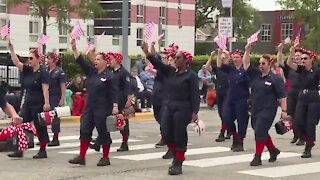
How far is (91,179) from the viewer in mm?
9953

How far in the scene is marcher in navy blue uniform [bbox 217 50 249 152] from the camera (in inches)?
520

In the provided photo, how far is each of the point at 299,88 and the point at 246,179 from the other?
3888 mm

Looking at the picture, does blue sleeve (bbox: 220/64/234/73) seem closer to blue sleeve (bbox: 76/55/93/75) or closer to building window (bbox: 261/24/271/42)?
blue sleeve (bbox: 76/55/93/75)

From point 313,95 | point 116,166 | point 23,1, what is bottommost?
point 116,166

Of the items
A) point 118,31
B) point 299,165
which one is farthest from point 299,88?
point 118,31

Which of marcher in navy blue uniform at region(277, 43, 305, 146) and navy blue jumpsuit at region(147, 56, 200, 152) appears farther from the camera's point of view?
marcher in navy blue uniform at region(277, 43, 305, 146)

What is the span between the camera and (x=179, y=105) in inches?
416

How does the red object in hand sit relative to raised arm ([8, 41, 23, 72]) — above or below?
below

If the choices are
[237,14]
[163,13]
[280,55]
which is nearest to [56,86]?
[280,55]

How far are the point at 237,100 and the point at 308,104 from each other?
133 cm

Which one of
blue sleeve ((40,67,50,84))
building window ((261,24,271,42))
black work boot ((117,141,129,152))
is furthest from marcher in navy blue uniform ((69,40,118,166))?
building window ((261,24,271,42))

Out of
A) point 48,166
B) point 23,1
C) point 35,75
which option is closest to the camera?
point 48,166

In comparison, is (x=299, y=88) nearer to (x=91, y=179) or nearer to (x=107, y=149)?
(x=107, y=149)

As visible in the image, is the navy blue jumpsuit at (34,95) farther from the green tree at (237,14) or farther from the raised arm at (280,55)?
the green tree at (237,14)
